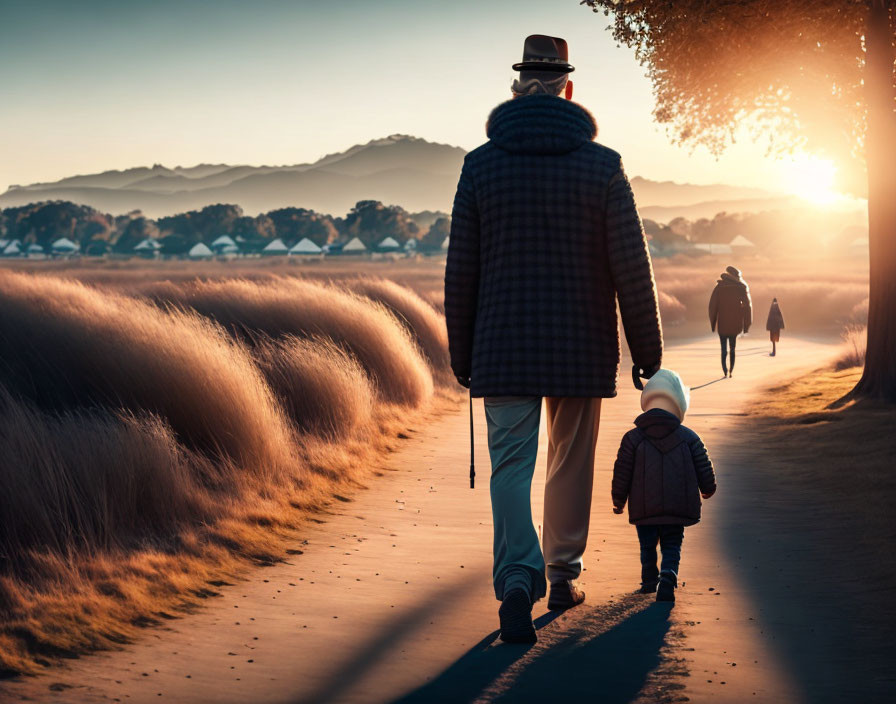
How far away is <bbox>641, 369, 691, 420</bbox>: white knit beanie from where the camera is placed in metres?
5.87

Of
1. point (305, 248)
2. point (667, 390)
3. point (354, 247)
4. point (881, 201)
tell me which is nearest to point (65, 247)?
point (305, 248)

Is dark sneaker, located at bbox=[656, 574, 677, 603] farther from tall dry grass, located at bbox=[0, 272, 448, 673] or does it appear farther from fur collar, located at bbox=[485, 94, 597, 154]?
tall dry grass, located at bbox=[0, 272, 448, 673]

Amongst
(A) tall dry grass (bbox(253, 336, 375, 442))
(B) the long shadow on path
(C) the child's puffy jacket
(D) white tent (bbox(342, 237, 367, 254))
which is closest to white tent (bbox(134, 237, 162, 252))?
(D) white tent (bbox(342, 237, 367, 254))

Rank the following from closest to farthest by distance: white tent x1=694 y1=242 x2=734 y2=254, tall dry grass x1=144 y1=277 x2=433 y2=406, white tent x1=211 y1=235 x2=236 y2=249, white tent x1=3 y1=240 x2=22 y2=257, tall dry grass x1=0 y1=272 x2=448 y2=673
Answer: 1. tall dry grass x1=0 y1=272 x2=448 y2=673
2. tall dry grass x1=144 y1=277 x2=433 y2=406
3. white tent x1=211 y1=235 x2=236 y2=249
4. white tent x1=3 y1=240 x2=22 y2=257
5. white tent x1=694 y1=242 x2=734 y2=254

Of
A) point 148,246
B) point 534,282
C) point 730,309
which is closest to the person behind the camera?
point 534,282

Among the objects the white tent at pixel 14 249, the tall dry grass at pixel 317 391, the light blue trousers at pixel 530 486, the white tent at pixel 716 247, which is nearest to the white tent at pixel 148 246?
the white tent at pixel 14 249

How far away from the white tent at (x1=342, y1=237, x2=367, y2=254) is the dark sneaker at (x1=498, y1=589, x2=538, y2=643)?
501 ft

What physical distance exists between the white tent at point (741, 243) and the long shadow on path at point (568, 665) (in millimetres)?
162043

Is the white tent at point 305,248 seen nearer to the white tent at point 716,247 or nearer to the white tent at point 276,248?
the white tent at point 276,248

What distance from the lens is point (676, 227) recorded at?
195375 mm

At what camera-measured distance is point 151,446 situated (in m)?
7.74

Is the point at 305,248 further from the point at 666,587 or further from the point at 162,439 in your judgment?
the point at 666,587

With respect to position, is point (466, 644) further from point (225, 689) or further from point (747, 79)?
point (747, 79)

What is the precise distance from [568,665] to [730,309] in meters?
16.5
